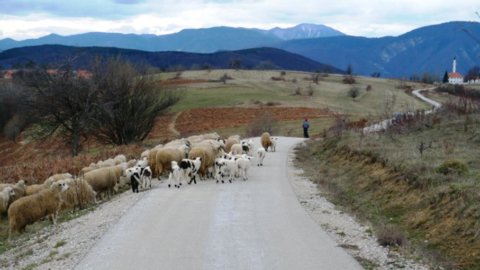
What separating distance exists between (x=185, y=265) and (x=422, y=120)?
25141 mm

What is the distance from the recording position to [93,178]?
1992 centimetres

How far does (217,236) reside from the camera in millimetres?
12305

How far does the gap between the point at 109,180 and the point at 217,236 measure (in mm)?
9047

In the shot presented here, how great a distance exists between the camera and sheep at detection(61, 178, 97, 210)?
18.2 meters

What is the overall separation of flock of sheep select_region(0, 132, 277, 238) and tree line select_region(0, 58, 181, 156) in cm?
1962

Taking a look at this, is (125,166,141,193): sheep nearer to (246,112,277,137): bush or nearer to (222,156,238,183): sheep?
(222,156,238,183): sheep

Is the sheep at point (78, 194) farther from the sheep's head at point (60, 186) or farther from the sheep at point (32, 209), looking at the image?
the sheep at point (32, 209)

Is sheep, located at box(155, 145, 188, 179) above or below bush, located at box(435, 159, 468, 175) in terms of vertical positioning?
below

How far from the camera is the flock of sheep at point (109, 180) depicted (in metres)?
16.0

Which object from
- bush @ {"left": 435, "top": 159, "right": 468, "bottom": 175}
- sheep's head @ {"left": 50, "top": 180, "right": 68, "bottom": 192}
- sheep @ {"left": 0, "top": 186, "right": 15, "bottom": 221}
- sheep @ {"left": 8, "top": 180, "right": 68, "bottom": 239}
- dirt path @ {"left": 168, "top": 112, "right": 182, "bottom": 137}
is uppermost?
bush @ {"left": 435, "top": 159, "right": 468, "bottom": 175}

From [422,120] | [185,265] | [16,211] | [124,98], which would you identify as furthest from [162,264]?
[124,98]

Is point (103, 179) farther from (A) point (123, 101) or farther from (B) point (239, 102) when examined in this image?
(B) point (239, 102)

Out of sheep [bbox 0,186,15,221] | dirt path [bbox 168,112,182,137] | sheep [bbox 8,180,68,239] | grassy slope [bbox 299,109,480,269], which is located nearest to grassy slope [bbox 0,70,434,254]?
dirt path [bbox 168,112,182,137]

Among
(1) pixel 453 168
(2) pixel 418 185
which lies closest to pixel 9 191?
(2) pixel 418 185
